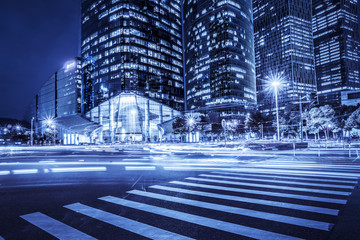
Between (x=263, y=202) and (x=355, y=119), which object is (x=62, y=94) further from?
(x=263, y=202)

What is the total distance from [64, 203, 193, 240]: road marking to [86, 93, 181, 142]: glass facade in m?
74.2

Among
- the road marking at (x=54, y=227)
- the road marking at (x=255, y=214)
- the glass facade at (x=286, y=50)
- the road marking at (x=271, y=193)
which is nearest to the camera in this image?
the road marking at (x=54, y=227)

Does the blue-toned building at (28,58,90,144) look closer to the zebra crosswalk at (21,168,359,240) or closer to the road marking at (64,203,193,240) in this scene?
the zebra crosswalk at (21,168,359,240)

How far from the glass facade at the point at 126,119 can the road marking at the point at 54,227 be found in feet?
245

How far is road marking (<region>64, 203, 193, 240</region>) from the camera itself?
12.7 feet

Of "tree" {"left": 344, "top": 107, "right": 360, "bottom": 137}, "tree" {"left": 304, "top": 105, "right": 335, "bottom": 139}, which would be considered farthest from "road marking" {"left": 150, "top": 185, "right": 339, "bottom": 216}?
"tree" {"left": 304, "top": 105, "right": 335, "bottom": 139}

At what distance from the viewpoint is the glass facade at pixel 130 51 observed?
92125 mm

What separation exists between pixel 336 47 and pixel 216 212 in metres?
215

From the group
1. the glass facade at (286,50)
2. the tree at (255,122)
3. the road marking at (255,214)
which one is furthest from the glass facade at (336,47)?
the road marking at (255,214)

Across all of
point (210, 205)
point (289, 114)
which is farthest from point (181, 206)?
point (289, 114)

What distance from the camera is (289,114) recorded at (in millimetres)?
59281

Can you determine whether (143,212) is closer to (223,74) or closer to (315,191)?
(315,191)

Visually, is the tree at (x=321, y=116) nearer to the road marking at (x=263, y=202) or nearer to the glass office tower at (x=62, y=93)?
the road marking at (x=263, y=202)

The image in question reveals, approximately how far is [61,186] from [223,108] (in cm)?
10864
